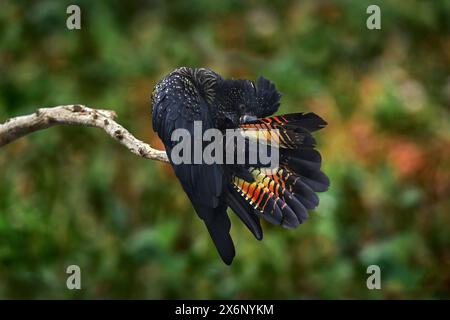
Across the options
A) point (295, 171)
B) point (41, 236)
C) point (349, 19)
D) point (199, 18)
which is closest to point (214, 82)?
point (295, 171)

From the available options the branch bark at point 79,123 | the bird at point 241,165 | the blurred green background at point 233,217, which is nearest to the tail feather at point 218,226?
the bird at point 241,165

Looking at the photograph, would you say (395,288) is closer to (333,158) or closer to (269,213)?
(333,158)

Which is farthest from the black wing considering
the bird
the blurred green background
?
the blurred green background

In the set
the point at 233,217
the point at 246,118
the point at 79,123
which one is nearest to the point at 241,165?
the point at 246,118

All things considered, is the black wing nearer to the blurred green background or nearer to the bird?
the bird

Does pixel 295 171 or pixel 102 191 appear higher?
pixel 102 191

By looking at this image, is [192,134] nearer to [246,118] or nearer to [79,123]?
[246,118]
